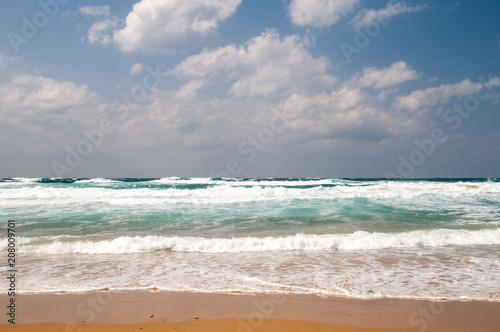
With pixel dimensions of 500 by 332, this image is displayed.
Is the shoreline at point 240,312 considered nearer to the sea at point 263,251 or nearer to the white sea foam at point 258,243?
the sea at point 263,251

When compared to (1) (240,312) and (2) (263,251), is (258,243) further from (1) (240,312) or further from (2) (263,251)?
(1) (240,312)

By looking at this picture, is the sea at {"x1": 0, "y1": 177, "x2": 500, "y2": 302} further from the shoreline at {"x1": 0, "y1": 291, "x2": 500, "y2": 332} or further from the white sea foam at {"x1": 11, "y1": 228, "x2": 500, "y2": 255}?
the shoreline at {"x1": 0, "y1": 291, "x2": 500, "y2": 332}

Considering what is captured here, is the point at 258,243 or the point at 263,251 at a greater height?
the point at 258,243

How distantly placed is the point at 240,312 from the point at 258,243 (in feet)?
14.0

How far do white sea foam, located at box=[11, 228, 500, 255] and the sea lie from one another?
0.10ft

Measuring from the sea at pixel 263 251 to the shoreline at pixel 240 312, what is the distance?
28 centimetres

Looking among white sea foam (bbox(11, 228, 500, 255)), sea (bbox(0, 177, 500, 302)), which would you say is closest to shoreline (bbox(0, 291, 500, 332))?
sea (bbox(0, 177, 500, 302))

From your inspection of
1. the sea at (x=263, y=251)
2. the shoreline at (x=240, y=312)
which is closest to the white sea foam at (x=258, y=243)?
the sea at (x=263, y=251)

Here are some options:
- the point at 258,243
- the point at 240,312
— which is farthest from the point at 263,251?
the point at 240,312

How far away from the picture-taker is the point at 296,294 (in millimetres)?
4781

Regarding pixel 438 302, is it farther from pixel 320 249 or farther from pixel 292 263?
pixel 320 249

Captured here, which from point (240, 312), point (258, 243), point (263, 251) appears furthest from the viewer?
point (258, 243)

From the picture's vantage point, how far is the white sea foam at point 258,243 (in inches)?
319

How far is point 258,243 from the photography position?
27.5 feet
